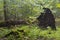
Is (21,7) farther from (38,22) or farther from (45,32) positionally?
(45,32)

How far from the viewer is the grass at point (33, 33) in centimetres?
334

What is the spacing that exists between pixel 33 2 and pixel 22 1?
24 cm

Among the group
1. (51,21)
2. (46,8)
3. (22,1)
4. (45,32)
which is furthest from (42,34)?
(22,1)

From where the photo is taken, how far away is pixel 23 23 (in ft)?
11.1

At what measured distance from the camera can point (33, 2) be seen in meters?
3.42

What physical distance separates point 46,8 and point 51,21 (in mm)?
303

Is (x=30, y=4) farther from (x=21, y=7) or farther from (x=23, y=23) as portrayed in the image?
(x=23, y=23)

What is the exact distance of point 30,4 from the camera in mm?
3426

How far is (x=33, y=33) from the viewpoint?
11.1 ft

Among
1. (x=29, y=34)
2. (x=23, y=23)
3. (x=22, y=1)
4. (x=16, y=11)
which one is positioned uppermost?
(x=22, y=1)

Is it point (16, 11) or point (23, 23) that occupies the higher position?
point (16, 11)

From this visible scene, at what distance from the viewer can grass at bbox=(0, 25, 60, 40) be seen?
3.34m

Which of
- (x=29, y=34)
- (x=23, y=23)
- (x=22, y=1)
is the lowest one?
(x=29, y=34)

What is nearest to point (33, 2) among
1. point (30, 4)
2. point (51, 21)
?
point (30, 4)
